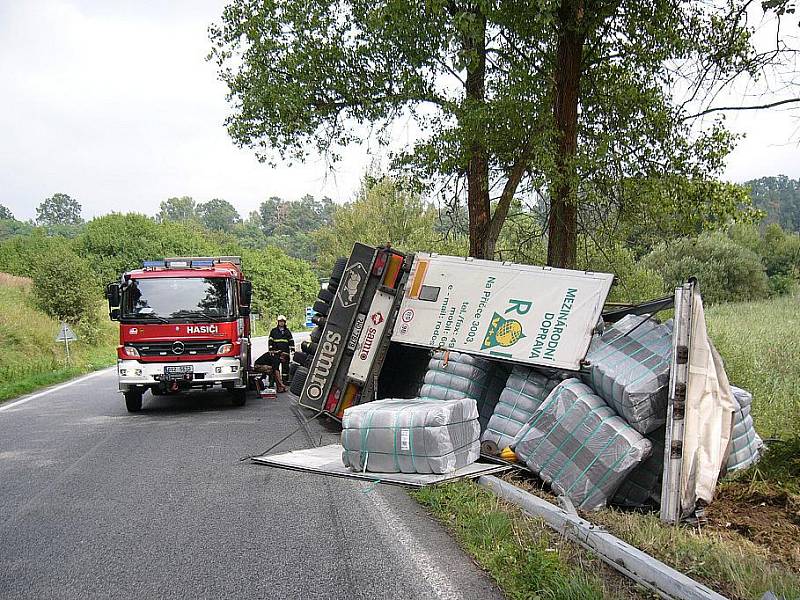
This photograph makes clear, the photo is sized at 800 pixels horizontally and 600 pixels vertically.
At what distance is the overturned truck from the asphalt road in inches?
39.0

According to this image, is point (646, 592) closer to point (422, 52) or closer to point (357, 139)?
point (422, 52)

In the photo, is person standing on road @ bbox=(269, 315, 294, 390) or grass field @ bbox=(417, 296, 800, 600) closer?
grass field @ bbox=(417, 296, 800, 600)

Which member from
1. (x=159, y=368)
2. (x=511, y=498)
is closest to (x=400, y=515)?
(x=511, y=498)

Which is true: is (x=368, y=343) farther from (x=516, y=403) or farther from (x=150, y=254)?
(x=150, y=254)

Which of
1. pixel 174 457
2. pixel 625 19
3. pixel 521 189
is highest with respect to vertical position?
pixel 625 19

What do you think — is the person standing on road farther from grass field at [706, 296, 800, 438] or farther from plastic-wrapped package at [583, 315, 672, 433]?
plastic-wrapped package at [583, 315, 672, 433]

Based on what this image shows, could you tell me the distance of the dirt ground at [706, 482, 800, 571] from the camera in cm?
588

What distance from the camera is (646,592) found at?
4.61 metres

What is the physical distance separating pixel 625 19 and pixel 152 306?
10.1m

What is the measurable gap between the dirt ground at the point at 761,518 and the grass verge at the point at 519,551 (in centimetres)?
149

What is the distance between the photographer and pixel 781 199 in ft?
310

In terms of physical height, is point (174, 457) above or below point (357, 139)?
below

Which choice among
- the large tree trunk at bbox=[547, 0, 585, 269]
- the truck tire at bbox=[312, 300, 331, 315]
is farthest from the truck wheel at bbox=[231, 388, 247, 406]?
the large tree trunk at bbox=[547, 0, 585, 269]

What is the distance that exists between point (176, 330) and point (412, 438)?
7.19 metres
